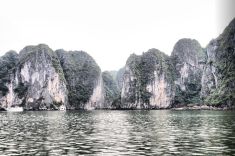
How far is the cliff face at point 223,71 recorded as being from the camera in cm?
16862

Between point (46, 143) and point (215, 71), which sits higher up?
point (215, 71)

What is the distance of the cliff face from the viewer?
168625 millimetres

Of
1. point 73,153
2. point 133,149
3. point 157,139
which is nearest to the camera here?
point 73,153

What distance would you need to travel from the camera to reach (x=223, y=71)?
602 ft

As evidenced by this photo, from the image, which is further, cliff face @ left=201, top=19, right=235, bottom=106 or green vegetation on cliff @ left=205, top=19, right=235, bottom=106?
cliff face @ left=201, top=19, right=235, bottom=106

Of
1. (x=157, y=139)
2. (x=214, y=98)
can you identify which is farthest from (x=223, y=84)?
(x=157, y=139)

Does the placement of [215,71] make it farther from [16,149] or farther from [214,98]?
[16,149]

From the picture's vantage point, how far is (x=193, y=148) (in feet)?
99.8

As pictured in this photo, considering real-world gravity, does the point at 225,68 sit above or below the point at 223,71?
above

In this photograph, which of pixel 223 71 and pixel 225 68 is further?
pixel 223 71

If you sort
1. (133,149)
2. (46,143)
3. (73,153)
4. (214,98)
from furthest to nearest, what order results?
1. (214,98)
2. (46,143)
3. (133,149)
4. (73,153)

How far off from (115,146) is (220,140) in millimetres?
9648

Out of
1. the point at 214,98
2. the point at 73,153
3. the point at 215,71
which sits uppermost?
the point at 215,71

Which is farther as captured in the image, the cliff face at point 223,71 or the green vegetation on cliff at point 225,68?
the cliff face at point 223,71
